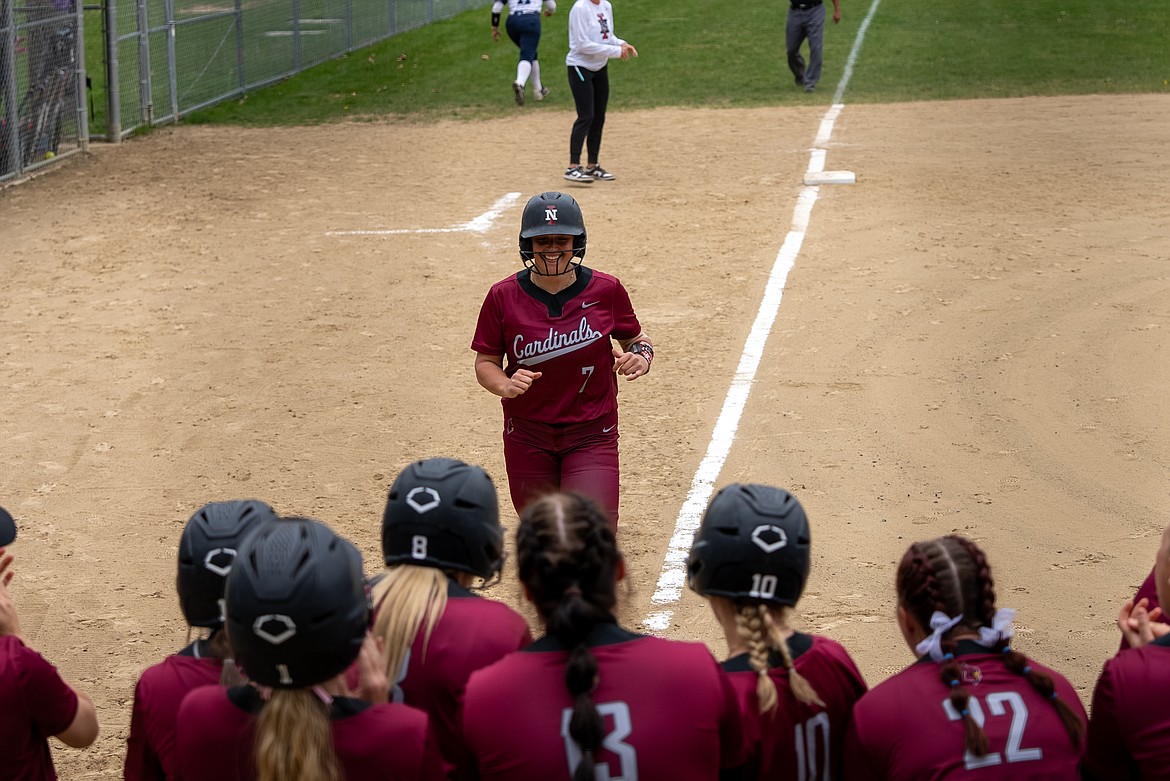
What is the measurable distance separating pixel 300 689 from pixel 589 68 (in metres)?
13.3

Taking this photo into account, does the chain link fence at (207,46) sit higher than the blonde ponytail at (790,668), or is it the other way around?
the blonde ponytail at (790,668)

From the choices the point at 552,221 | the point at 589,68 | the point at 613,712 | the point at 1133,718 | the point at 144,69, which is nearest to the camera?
the point at 613,712

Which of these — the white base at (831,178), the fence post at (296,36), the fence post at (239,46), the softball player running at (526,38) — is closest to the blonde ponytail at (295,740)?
the white base at (831,178)

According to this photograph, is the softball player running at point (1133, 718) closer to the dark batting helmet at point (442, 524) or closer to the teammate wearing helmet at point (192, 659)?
the dark batting helmet at point (442, 524)

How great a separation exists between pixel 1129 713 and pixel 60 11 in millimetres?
17735

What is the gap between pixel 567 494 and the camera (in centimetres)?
340

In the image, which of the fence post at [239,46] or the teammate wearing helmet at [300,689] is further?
the fence post at [239,46]

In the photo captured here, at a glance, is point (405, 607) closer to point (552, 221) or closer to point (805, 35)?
point (552, 221)

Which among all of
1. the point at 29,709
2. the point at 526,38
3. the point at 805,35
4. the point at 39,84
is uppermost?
the point at 29,709

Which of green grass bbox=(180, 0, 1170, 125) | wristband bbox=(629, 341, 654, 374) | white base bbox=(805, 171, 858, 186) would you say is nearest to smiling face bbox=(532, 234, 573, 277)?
wristband bbox=(629, 341, 654, 374)

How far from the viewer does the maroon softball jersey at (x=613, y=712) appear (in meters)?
3.01

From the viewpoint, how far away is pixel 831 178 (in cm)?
1533

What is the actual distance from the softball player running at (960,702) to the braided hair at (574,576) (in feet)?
2.39

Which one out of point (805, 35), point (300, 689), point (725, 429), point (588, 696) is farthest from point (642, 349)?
point (805, 35)
